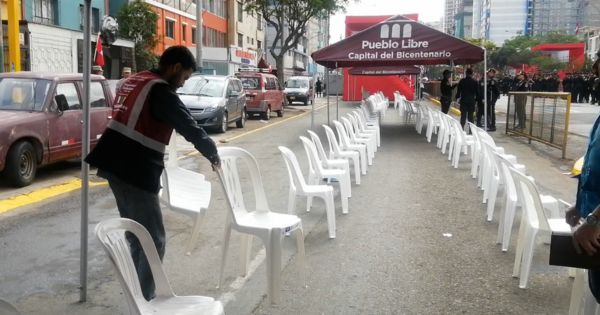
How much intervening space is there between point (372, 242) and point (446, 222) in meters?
1.27

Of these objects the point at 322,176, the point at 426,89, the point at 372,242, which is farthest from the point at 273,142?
the point at 426,89

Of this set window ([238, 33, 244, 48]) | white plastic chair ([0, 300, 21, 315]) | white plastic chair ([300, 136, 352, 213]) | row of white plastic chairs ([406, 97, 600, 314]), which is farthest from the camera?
window ([238, 33, 244, 48])

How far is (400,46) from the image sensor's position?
1472 cm

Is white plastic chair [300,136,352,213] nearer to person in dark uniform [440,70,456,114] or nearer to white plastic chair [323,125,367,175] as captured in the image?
white plastic chair [323,125,367,175]

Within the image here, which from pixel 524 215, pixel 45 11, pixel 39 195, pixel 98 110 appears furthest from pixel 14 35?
pixel 524 215

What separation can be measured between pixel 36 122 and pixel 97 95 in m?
1.82

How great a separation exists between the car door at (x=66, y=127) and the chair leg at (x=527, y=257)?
7021 mm

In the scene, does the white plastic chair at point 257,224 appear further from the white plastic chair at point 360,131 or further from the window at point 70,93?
the white plastic chair at point 360,131

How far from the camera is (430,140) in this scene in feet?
50.9

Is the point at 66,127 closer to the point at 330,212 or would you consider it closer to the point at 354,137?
the point at 354,137

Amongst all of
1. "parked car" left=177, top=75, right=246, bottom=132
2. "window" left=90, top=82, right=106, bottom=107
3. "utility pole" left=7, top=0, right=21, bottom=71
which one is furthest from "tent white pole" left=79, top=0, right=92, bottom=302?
"utility pole" left=7, top=0, right=21, bottom=71

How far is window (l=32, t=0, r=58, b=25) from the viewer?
23328 millimetres

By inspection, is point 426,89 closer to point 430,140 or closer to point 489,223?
point 430,140

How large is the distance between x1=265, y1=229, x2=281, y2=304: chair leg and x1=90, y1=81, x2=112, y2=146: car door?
6555 mm
